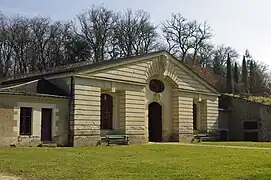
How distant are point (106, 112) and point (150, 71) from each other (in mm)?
5024

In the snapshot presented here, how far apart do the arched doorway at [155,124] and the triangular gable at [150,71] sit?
9.01 feet

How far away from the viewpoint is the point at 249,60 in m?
70.2

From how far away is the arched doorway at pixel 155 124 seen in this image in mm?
32188

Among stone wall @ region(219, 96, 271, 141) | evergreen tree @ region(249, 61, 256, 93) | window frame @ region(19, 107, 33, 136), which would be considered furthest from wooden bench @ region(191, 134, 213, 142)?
evergreen tree @ region(249, 61, 256, 93)

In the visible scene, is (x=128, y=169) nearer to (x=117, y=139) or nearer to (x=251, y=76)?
(x=117, y=139)

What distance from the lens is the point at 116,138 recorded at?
90.2 feet

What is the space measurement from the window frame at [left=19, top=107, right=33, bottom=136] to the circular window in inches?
432

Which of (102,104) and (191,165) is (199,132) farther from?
(191,165)

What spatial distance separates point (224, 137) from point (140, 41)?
27.3 m

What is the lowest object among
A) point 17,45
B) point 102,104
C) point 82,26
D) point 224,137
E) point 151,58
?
point 224,137

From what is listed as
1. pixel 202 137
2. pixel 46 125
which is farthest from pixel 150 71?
pixel 46 125

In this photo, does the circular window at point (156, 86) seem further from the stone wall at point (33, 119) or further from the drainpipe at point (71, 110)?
the stone wall at point (33, 119)

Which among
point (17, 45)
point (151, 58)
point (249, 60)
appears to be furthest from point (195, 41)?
point (151, 58)

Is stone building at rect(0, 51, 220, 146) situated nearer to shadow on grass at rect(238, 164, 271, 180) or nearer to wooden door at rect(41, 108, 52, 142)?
wooden door at rect(41, 108, 52, 142)
